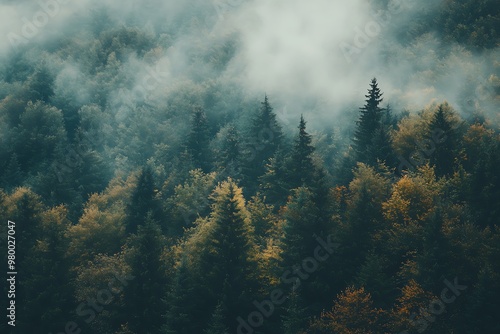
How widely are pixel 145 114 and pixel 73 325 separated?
2672 inches

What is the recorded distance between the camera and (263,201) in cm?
6234

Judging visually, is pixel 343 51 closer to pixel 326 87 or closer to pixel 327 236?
pixel 326 87

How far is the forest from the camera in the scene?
147 ft

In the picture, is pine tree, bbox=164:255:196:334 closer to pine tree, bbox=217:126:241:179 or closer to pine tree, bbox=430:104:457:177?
pine tree, bbox=217:126:241:179

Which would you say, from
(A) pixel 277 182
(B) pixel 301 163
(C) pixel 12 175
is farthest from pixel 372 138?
(C) pixel 12 175

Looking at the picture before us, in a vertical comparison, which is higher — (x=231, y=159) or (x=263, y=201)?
(x=231, y=159)

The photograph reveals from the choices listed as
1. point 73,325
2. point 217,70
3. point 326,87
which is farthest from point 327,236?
point 217,70

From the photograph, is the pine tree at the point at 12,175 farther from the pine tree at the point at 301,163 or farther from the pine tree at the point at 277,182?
the pine tree at the point at 301,163

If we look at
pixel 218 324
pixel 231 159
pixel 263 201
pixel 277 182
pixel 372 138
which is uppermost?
pixel 231 159

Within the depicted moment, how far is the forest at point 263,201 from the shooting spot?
44719mm

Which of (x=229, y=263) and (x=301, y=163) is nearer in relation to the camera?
(x=229, y=263)

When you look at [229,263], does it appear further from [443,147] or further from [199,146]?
[199,146]

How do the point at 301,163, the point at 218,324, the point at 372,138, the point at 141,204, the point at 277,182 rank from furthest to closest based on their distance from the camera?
the point at 372,138, the point at 277,182, the point at 141,204, the point at 301,163, the point at 218,324

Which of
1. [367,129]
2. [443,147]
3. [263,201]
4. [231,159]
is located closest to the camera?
[443,147]
